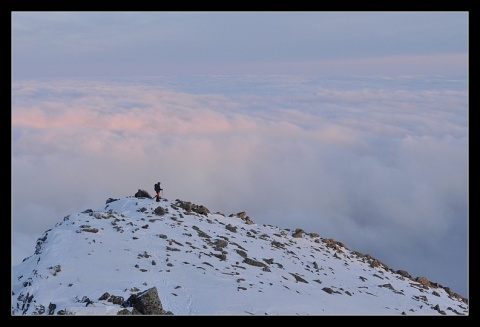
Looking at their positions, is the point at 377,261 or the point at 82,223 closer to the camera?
the point at 82,223

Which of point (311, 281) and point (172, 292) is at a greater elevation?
point (172, 292)

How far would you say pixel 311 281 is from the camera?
95.9 feet

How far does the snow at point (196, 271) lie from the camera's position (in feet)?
66.2

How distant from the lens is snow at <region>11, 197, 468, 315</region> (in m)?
20.2

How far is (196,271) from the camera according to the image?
968 inches
